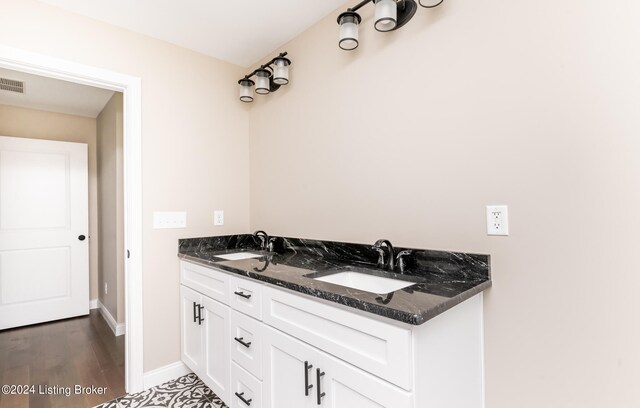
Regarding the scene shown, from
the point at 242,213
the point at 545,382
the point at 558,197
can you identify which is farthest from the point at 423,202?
the point at 242,213

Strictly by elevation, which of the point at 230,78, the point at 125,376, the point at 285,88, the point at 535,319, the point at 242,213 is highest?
the point at 230,78

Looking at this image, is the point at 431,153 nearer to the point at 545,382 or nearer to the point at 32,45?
the point at 545,382

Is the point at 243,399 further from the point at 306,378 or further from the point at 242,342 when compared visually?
the point at 306,378

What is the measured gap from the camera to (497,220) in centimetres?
126

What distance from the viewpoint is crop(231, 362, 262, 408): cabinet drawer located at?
1478mm

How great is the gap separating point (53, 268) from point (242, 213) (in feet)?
8.05

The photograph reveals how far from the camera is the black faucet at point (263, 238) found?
239 cm

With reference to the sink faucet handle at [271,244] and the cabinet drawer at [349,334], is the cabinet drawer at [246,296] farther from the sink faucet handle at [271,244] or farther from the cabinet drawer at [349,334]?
the sink faucet handle at [271,244]

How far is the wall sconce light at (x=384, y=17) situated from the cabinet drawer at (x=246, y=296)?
130 cm

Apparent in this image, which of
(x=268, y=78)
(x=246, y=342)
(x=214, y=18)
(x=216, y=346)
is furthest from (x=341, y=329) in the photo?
(x=214, y=18)

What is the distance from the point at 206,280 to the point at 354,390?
1.21 m

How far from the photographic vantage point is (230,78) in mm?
2590

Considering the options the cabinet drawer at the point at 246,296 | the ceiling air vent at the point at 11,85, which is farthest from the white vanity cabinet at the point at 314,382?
the ceiling air vent at the point at 11,85

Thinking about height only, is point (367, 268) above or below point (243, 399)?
above
